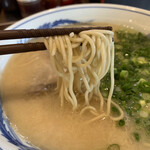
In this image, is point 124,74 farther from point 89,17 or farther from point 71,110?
point 89,17

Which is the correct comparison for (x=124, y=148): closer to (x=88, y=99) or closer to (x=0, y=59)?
(x=88, y=99)

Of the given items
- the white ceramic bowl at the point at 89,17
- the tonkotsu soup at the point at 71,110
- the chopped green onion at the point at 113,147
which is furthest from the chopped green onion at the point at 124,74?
the white ceramic bowl at the point at 89,17

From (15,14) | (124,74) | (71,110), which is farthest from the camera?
(15,14)

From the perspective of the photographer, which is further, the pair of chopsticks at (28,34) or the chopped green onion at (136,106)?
the chopped green onion at (136,106)

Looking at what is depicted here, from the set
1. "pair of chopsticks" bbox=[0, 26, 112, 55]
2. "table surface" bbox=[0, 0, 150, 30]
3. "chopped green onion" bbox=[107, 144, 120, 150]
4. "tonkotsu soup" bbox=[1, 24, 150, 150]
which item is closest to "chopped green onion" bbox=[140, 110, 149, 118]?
"tonkotsu soup" bbox=[1, 24, 150, 150]

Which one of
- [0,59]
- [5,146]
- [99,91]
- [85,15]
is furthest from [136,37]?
[5,146]

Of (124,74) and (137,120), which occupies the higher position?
(124,74)

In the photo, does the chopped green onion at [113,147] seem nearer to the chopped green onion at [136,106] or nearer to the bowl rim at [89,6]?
the chopped green onion at [136,106]

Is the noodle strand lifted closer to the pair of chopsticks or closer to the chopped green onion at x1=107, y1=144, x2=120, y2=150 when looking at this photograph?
the pair of chopsticks

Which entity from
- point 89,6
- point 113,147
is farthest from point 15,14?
point 113,147
